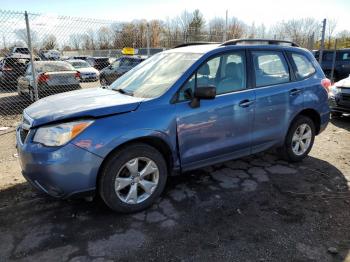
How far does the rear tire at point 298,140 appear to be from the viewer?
16.1 ft

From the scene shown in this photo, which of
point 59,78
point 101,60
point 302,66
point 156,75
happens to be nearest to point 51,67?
point 59,78

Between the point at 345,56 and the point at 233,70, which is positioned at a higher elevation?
the point at 233,70

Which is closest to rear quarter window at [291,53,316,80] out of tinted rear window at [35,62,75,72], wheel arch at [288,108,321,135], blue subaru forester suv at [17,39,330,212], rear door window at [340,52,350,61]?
Result: blue subaru forester suv at [17,39,330,212]

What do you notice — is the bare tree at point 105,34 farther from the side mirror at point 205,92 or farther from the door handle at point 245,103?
the side mirror at point 205,92

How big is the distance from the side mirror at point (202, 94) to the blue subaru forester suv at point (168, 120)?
11 millimetres

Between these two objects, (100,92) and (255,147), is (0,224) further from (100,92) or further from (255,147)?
(255,147)

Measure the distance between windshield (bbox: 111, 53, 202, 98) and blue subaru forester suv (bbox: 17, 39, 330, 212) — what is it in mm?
17

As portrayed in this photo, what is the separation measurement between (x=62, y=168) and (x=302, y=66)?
3735 millimetres

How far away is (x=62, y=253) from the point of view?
2.89m

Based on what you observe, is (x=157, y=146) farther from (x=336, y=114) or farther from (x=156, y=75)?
(x=336, y=114)

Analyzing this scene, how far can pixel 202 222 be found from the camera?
339cm

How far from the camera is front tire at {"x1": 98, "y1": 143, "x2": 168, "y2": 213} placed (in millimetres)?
3289

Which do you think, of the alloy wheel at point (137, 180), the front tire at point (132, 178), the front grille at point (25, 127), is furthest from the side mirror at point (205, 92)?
the front grille at point (25, 127)

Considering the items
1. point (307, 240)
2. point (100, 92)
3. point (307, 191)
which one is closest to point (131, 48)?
point (100, 92)
